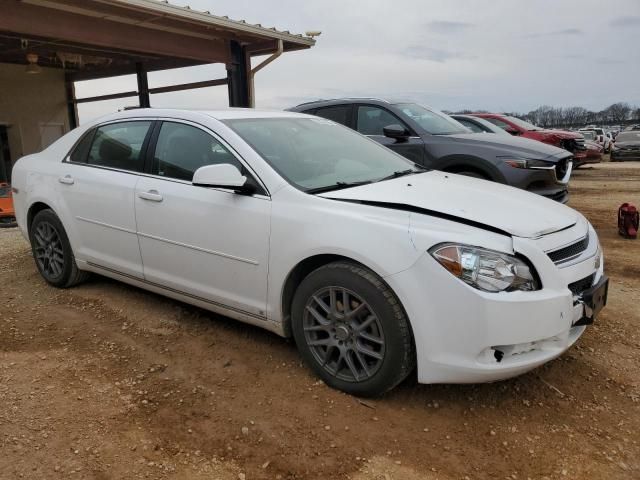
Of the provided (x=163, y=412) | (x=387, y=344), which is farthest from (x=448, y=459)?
(x=163, y=412)

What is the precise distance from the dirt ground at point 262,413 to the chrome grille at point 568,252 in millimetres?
753

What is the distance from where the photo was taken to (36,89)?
46.8 ft

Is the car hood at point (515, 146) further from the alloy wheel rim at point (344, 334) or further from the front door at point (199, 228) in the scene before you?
the alloy wheel rim at point (344, 334)

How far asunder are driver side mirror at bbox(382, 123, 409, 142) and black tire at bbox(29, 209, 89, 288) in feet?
11.9

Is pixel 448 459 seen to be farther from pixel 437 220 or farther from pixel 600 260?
pixel 600 260

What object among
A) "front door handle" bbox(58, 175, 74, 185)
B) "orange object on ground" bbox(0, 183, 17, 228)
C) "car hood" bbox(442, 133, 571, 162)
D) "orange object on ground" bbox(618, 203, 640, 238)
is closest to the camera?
"front door handle" bbox(58, 175, 74, 185)

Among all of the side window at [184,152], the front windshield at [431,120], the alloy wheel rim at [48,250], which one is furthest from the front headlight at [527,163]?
the alloy wheel rim at [48,250]

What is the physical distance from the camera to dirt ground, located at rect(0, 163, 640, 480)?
95.2 inches

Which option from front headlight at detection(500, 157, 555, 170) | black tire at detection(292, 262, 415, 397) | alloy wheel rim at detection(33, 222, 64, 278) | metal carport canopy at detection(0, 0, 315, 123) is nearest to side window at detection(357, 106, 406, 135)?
front headlight at detection(500, 157, 555, 170)

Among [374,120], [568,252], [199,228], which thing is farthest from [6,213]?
[568,252]

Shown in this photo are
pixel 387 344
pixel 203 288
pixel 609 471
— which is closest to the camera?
pixel 609 471

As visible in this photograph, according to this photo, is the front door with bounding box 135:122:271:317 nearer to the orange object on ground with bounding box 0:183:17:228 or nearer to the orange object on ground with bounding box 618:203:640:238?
the orange object on ground with bounding box 618:203:640:238

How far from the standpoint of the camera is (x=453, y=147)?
647cm

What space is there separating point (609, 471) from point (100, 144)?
3999 millimetres
